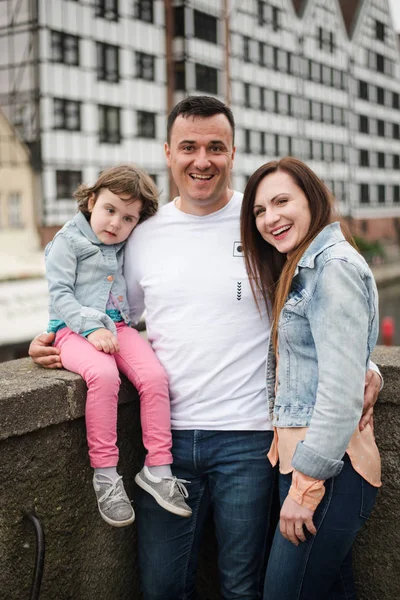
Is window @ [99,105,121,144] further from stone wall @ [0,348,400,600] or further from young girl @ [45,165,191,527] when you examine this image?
stone wall @ [0,348,400,600]

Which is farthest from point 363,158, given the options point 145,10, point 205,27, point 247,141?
point 145,10

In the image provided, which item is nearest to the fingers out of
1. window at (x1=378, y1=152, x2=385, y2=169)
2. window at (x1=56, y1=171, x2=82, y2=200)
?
window at (x1=56, y1=171, x2=82, y2=200)

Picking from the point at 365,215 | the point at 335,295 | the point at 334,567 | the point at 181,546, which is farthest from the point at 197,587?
the point at 365,215

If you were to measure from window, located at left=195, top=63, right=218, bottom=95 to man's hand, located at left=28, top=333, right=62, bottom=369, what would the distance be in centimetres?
2415

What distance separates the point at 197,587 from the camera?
115 inches

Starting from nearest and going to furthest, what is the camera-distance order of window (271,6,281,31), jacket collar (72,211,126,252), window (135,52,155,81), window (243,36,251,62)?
jacket collar (72,211,126,252)
window (135,52,155,81)
window (243,36,251,62)
window (271,6,281,31)

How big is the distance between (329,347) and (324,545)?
0.58 meters

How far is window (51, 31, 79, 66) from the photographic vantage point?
20.2 metres

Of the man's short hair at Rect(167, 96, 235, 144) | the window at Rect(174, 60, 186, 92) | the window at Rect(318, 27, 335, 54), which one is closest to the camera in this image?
the man's short hair at Rect(167, 96, 235, 144)

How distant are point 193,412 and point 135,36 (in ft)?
74.1

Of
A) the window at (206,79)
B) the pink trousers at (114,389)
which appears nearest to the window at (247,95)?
the window at (206,79)

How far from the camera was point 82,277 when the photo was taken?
2.67 m

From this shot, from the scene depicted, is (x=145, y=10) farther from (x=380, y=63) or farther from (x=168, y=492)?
(x=168, y=492)

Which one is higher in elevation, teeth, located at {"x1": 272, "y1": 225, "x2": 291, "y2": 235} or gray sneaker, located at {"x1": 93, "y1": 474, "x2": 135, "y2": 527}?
teeth, located at {"x1": 272, "y1": 225, "x2": 291, "y2": 235}
